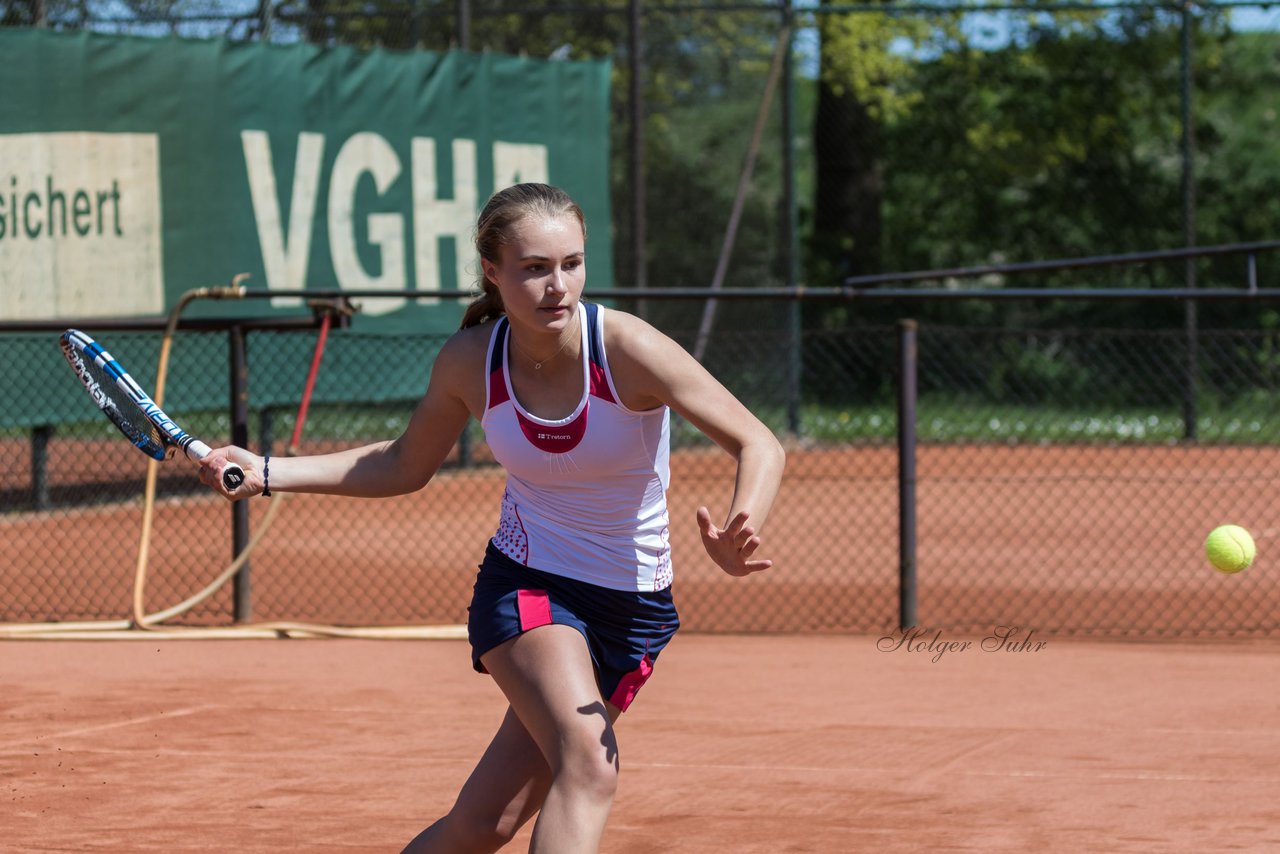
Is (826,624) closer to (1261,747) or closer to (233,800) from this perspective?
(1261,747)

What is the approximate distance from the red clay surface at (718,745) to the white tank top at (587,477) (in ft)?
4.96

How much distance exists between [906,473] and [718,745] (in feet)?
8.13

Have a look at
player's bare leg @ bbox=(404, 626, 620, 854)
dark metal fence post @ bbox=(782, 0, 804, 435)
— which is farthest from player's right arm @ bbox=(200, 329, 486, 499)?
dark metal fence post @ bbox=(782, 0, 804, 435)

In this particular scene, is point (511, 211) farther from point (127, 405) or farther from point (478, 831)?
point (127, 405)

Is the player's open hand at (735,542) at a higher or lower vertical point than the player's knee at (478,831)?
higher

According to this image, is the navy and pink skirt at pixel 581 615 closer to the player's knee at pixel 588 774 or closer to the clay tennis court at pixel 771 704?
the player's knee at pixel 588 774

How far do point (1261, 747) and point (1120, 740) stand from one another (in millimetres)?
472

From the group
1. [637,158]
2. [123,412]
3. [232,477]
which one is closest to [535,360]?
[232,477]

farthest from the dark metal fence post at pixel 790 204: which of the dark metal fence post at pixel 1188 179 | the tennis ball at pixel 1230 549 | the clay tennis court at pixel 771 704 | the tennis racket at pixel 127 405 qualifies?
the tennis racket at pixel 127 405

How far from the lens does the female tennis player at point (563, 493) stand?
3.32 m

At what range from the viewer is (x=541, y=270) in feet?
11.0

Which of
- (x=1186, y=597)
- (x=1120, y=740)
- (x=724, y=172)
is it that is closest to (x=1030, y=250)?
(x=724, y=172)

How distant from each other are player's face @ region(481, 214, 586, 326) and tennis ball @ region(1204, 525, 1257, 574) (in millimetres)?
3543

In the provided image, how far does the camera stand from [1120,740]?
6098 mm
